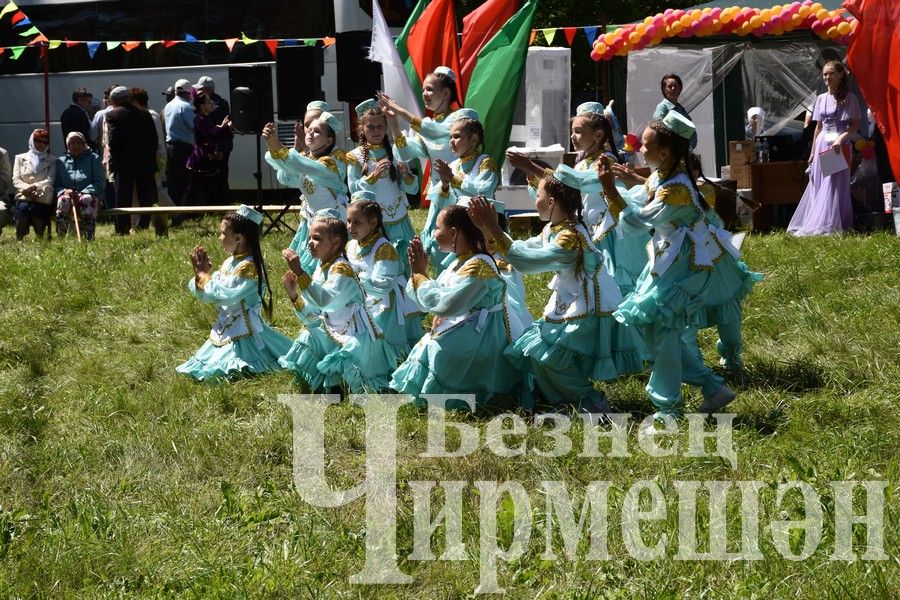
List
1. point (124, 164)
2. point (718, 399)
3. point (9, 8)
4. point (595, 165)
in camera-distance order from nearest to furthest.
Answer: point (718, 399) → point (595, 165) → point (124, 164) → point (9, 8)

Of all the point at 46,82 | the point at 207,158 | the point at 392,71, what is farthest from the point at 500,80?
the point at 46,82

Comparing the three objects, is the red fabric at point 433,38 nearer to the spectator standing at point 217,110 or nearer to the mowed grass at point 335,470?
the mowed grass at point 335,470

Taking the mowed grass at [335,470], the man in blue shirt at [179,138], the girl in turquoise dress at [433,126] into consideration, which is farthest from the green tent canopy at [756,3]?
the girl in turquoise dress at [433,126]

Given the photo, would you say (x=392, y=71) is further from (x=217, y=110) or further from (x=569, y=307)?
(x=217, y=110)

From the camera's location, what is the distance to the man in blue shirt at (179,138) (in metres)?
17.4

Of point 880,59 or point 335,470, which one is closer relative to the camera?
point 335,470

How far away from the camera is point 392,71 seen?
1113 centimetres

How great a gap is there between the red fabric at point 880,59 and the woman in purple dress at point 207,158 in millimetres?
10425

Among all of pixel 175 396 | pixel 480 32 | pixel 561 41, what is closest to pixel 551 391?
pixel 175 396

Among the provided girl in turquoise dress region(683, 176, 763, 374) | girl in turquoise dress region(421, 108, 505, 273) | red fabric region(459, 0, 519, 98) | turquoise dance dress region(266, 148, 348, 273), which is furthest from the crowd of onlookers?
girl in turquoise dress region(683, 176, 763, 374)

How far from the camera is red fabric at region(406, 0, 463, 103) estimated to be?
12.4 m

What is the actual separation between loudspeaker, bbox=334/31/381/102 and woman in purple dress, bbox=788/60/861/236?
178 inches

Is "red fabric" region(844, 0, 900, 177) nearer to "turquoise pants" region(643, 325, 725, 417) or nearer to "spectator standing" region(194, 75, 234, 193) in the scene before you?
"turquoise pants" region(643, 325, 725, 417)

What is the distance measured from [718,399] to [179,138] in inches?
486
